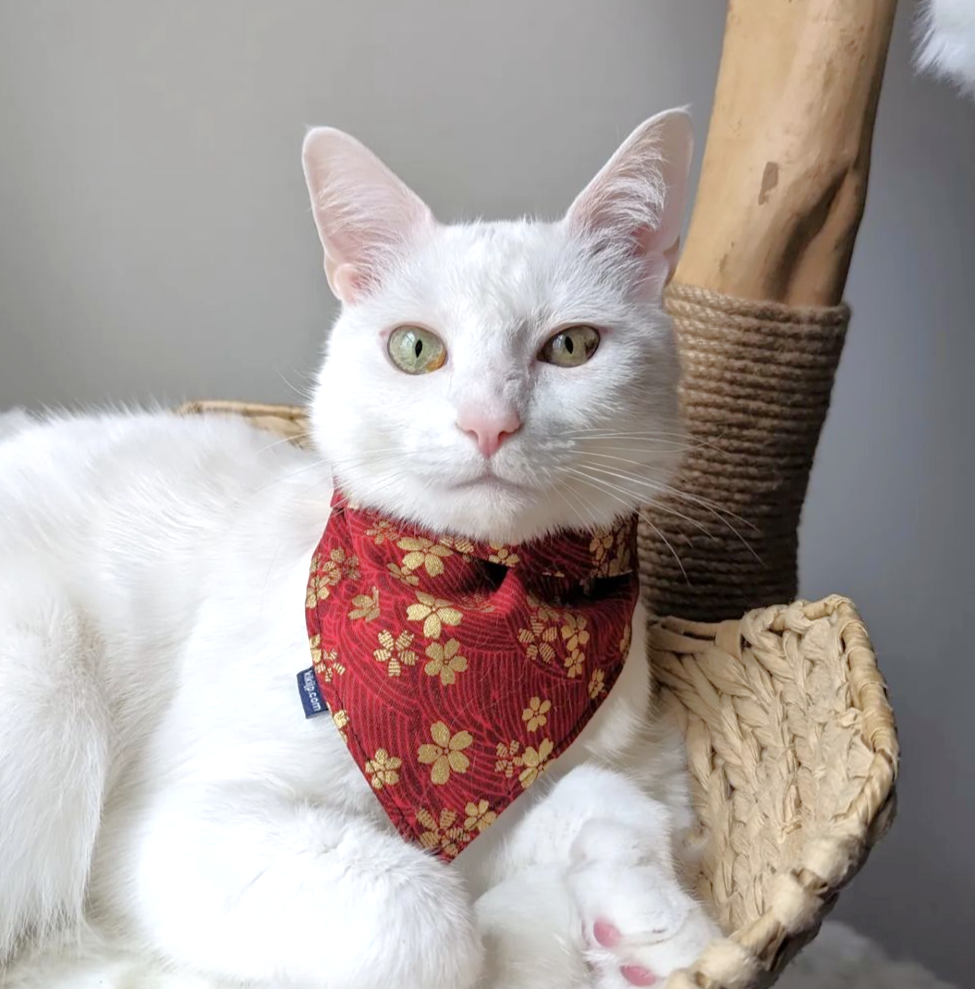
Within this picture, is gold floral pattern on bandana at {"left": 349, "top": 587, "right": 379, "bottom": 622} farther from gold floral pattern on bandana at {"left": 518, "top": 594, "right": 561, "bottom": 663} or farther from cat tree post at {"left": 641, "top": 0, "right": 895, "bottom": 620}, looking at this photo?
cat tree post at {"left": 641, "top": 0, "right": 895, "bottom": 620}

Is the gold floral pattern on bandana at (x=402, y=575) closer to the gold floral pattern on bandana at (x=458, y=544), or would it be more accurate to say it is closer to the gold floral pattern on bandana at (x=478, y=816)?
the gold floral pattern on bandana at (x=458, y=544)

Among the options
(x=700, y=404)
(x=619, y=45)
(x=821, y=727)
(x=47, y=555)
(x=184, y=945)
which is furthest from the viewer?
(x=619, y=45)

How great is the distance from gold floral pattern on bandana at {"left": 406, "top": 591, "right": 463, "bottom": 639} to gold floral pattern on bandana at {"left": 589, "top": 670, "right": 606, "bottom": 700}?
167mm

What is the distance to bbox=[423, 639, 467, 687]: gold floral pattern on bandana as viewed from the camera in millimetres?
1008

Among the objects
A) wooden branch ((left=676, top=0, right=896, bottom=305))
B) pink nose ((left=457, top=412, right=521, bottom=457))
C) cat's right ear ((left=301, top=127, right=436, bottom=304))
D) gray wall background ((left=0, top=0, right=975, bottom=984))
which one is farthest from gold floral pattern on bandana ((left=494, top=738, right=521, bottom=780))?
gray wall background ((left=0, top=0, right=975, bottom=984))

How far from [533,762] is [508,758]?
28 mm

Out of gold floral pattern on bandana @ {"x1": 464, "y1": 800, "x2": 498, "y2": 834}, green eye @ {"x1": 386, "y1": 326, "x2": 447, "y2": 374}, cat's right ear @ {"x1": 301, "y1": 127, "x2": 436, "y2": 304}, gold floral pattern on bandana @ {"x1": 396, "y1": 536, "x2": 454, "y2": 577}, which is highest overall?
cat's right ear @ {"x1": 301, "y1": 127, "x2": 436, "y2": 304}

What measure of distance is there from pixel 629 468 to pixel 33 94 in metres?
1.65

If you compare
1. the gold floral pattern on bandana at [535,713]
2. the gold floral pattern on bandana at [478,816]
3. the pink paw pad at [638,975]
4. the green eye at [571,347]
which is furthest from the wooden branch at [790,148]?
the pink paw pad at [638,975]

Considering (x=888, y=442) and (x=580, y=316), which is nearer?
(x=580, y=316)

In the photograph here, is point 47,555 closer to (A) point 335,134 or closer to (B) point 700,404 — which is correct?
(A) point 335,134

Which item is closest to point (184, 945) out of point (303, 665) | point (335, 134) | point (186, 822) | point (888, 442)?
point (186, 822)

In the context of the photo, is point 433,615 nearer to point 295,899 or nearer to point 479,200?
point 295,899

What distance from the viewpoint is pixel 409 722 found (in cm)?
100
